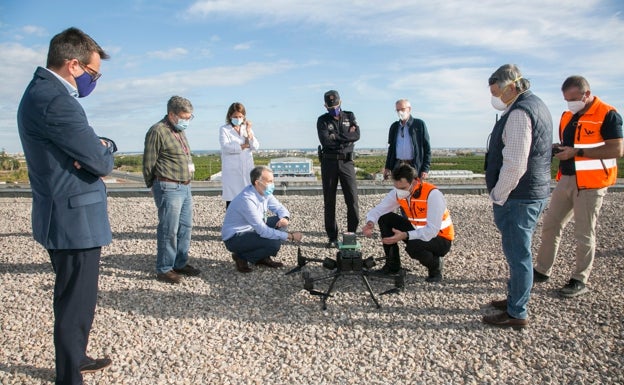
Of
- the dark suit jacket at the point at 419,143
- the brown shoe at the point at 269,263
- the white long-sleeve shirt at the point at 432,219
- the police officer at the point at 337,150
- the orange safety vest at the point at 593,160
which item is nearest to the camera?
the orange safety vest at the point at 593,160

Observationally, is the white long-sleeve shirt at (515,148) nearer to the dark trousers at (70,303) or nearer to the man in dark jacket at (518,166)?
the man in dark jacket at (518,166)

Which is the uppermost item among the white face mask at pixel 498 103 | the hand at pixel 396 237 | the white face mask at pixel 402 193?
the white face mask at pixel 498 103

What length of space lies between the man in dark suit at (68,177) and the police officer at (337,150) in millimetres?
3641

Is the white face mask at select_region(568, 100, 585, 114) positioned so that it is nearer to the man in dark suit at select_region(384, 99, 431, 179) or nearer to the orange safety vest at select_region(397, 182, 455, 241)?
the orange safety vest at select_region(397, 182, 455, 241)

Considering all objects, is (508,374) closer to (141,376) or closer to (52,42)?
(141,376)

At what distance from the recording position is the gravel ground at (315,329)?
3086 mm

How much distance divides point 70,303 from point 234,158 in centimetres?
399

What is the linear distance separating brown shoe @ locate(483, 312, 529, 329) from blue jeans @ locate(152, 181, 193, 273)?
3300mm

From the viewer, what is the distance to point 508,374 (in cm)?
303

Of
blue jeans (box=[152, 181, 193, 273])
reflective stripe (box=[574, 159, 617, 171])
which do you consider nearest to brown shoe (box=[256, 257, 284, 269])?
blue jeans (box=[152, 181, 193, 273])

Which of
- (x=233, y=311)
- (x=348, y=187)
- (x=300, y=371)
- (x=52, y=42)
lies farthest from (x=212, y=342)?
(x=348, y=187)

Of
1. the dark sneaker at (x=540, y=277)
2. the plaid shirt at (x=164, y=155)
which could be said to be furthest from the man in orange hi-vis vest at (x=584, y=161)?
the plaid shirt at (x=164, y=155)

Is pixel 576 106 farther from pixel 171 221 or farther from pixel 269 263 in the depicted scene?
pixel 171 221

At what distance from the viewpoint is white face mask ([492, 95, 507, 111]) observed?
3.53 m
